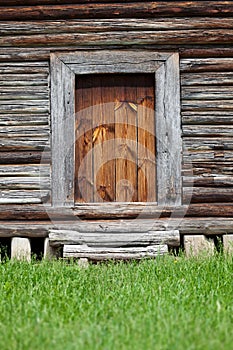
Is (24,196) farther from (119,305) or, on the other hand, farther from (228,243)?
(119,305)

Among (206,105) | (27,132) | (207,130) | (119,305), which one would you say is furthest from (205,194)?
(119,305)

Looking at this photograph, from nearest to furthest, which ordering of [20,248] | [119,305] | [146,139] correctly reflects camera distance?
1. [119,305]
2. [20,248]
3. [146,139]

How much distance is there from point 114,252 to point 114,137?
138 centimetres

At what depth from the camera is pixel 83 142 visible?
7.88 m

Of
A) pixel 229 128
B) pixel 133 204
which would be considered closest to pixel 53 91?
pixel 133 204

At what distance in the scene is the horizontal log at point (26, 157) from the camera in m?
7.77

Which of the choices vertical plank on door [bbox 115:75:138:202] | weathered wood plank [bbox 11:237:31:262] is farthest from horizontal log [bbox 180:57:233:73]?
weathered wood plank [bbox 11:237:31:262]

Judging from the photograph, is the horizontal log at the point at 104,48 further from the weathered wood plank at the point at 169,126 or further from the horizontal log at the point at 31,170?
the horizontal log at the point at 31,170

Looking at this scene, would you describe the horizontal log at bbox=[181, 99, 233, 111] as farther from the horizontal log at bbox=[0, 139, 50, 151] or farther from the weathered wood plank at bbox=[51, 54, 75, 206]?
the horizontal log at bbox=[0, 139, 50, 151]

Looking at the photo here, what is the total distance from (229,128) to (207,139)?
Result: 295 mm

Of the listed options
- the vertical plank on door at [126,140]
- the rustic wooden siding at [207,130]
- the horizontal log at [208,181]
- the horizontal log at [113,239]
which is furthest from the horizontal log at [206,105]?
the horizontal log at [113,239]

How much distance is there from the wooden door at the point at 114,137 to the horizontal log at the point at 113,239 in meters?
0.45

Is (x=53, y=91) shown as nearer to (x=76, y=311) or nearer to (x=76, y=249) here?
(x=76, y=249)

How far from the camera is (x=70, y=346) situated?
4.00m
